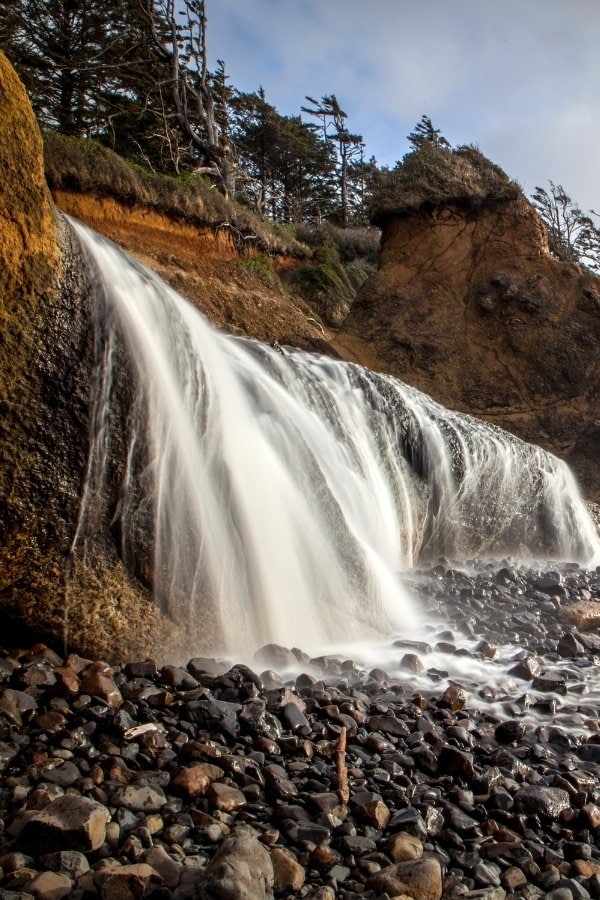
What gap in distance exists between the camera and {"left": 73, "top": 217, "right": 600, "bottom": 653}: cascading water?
165 inches

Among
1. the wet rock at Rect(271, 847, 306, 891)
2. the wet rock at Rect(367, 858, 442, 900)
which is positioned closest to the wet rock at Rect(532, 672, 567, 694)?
the wet rock at Rect(367, 858, 442, 900)

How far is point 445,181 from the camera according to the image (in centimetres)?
1733

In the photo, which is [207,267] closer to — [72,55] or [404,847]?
[72,55]

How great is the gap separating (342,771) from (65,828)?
3.85 feet

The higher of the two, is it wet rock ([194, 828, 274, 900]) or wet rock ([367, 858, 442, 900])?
wet rock ([194, 828, 274, 900])

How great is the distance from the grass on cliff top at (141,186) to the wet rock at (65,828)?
495 inches

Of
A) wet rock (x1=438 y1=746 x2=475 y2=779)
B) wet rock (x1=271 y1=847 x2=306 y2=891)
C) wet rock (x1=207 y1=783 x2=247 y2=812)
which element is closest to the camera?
wet rock (x1=271 y1=847 x2=306 y2=891)

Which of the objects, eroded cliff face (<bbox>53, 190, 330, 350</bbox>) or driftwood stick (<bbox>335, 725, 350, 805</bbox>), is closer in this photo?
driftwood stick (<bbox>335, 725, 350, 805</bbox>)

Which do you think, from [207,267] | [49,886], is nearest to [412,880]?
[49,886]

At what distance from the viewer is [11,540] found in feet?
12.0

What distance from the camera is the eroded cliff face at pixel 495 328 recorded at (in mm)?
15406

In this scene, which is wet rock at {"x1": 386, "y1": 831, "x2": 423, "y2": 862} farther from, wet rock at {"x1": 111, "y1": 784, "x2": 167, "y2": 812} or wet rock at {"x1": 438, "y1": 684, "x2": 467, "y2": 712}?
wet rock at {"x1": 438, "y1": 684, "x2": 467, "y2": 712}

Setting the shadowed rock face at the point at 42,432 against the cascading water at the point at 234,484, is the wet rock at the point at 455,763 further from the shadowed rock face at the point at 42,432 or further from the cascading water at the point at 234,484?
the shadowed rock face at the point at 42,432

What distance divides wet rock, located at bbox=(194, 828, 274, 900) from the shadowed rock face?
2063 millimetres
